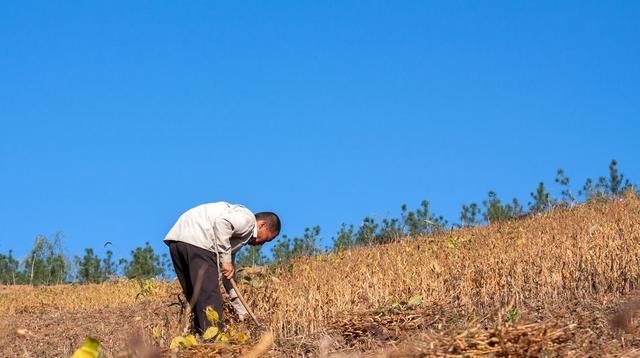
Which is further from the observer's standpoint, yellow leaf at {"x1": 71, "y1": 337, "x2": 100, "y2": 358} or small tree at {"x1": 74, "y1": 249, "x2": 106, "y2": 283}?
small tree at {"x1": 74, "y1": 249, "x2": 106, "y2": 283}

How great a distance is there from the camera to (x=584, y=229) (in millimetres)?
→ 10602

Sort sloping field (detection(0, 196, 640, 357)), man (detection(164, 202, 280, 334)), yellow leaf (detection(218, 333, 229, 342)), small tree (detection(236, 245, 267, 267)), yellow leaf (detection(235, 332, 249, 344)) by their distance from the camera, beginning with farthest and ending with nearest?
small tree (detection(236, 245, 267, 267)), man (detection(164, 202, 280, 334)), yellow leaf (detection(235, 332, 249, 344)), yellow leaf (detection(218, 333, 229, 342)), sloping field (detection(0, 196, 640, 357))

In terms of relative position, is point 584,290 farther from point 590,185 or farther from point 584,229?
point 590,185

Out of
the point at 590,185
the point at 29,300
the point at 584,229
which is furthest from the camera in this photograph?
the point at 590,185

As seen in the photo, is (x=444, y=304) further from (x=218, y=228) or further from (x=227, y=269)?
(x=218, y=228)

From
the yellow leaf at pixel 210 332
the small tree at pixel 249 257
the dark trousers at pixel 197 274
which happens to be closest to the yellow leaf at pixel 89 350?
the yellow leaf at pixel 210 332

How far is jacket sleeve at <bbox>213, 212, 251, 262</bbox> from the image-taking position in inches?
275

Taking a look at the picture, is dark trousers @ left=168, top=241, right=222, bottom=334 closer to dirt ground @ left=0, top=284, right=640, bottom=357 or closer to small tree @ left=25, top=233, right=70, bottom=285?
dirt ground @ left=0, top=284, right=640, bottom=357

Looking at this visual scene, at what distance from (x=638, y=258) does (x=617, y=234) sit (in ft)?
5.57

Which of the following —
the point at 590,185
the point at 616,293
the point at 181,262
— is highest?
the point at 590,185

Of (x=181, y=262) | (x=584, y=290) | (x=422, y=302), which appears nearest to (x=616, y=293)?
(x=584, y=290)

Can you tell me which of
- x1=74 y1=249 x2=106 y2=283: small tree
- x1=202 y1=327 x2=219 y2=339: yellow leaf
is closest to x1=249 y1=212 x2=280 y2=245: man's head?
x1=202 y1=327 x2=219 y2=339: yellow leaf

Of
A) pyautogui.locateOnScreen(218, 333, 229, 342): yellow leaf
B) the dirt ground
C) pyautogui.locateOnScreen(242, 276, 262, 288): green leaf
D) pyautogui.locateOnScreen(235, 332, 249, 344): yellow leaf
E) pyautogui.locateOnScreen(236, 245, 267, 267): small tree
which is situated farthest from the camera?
pyautogui.locateOnScreen(236, 245, 267, 267): small tree

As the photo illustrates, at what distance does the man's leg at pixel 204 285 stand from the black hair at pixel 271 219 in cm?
52
